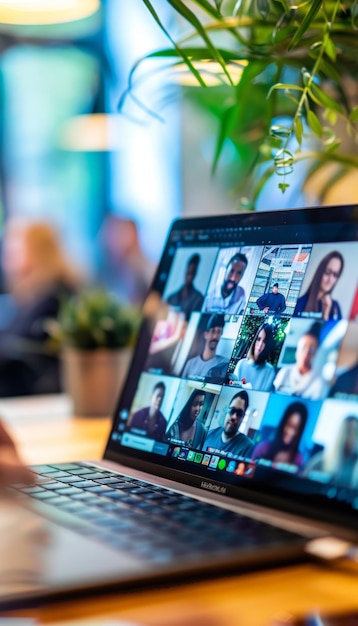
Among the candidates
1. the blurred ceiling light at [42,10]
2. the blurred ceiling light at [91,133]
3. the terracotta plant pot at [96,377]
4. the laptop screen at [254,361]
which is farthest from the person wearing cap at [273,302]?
the blurred ceiling light at [91,133]

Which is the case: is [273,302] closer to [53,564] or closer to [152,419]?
[152,419]

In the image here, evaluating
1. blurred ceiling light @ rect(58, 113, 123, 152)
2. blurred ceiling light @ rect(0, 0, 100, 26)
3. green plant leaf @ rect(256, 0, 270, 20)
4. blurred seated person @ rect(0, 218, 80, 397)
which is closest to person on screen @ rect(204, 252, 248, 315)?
green plant leaf @ rect(256, 0, 270, 20)

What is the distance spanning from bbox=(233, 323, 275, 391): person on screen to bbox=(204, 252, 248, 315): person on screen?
1.6 inches

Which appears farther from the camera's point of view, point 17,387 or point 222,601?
point 17,387

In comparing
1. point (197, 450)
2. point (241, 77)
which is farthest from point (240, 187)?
point (197, 450)

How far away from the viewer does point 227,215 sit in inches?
31.0

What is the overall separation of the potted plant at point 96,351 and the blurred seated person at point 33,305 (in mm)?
1513

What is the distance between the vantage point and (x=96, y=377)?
1.47 m

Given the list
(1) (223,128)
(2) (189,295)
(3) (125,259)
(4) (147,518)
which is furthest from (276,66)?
(3) (125,259)

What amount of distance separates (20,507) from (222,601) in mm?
179

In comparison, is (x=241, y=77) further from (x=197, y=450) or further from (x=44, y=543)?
(x=44, y=543)

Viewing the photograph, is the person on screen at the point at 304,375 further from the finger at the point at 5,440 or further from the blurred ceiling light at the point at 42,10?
the blurred ceiling light at the point at 42,10

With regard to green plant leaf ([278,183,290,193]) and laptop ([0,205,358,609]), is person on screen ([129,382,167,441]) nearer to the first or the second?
laptop ([0,205,358,609])

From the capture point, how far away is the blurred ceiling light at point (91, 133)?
212 inches
